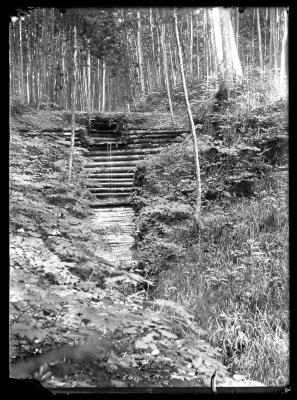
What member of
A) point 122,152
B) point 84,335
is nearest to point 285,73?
point 84,335

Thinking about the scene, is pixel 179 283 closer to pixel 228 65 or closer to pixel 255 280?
pixel 255 280

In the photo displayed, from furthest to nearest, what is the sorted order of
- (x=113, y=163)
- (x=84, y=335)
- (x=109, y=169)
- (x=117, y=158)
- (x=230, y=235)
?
(x=117, y=158)
(x=113, y=163)
(x=109, y=169)
(x=230, y=235)
(x=84, y=335)

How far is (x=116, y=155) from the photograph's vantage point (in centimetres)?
937

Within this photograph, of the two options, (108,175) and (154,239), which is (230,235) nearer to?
(154,239)

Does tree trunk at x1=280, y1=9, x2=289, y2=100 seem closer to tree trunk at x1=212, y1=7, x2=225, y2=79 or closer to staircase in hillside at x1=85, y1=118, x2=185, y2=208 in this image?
tree trunk at x1=212, y1=7, x2=225, y2=79

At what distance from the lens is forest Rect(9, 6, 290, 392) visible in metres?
2.05

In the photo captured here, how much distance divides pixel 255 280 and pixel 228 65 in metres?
7.36

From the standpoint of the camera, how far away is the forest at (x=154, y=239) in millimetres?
2051

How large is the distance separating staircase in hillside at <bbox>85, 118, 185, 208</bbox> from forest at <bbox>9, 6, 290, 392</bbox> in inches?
1.5

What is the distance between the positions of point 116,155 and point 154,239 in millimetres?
4228

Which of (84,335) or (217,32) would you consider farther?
(217,32)

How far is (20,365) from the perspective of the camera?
1.81m

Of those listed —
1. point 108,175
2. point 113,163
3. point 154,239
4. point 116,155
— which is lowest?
point 154,239

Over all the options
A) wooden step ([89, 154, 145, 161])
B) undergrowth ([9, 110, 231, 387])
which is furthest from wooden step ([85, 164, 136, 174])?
undergrowth ([9, 110, 231, 387])
